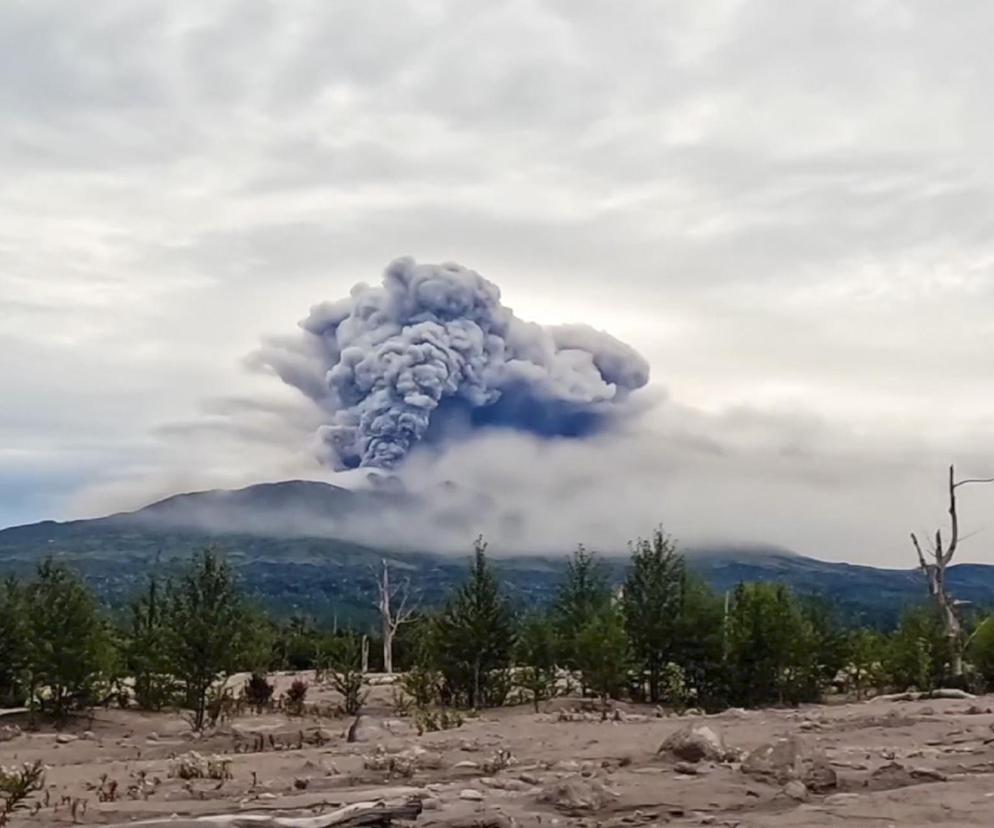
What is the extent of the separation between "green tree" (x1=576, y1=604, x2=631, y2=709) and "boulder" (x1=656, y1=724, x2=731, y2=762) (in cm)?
1941

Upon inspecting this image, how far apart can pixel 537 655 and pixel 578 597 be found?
6003mm

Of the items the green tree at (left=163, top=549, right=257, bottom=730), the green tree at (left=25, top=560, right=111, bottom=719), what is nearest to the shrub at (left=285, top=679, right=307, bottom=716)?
the green tree at (left=163, top=549, right=257, bottom=730)

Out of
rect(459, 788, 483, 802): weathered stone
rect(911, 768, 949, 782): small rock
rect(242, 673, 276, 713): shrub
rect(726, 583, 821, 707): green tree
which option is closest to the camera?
rect(459, 788, 483, 802): weathered stone

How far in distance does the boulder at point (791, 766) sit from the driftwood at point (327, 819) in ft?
13.3

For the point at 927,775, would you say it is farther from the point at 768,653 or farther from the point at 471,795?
the point at 768,653

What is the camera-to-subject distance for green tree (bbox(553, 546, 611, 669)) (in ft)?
125

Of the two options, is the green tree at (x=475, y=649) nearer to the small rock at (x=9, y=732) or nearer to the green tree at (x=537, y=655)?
the green tree at (x=537, y=655)

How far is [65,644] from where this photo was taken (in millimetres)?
32094

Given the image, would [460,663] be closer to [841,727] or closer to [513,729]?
[513,729]

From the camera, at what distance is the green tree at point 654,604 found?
118ft

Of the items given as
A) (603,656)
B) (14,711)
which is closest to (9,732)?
(14,711)

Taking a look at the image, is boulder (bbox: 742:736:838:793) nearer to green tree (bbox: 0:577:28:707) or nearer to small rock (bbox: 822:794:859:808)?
small rock (bbox: 822:794:859:808)

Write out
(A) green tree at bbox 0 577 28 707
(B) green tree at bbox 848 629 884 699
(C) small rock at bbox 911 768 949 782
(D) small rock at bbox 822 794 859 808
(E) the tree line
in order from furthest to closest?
(B) green tree at bbox 848 629 884 699, (A) green tree at bbox 0 577 28 707, (E) the tree line, (C) small rock at bbox 911 768 949 782, (D) small rock at bbox 822 794 859 808

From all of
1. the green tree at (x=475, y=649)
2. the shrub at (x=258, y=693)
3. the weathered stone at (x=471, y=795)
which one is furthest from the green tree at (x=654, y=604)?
the weathered stone at (x=471, y=795)
